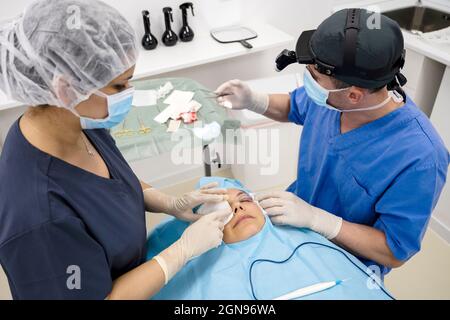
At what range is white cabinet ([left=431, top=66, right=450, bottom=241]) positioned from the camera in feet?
7.04

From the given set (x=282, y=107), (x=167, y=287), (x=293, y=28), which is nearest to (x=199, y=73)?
(x=293, y=28)

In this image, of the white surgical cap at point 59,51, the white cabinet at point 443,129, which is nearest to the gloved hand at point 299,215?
the white surgical cap at point 59,51

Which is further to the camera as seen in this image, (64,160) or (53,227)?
(64,160)

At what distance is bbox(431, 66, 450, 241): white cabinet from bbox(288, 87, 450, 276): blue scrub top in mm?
1161

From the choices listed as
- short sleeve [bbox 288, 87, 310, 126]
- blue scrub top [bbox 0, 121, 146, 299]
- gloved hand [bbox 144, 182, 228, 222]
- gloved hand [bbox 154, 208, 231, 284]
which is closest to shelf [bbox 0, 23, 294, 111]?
short sleeve [bbox 288, 87, 310, 126]

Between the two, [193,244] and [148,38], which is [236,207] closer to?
[193,244]

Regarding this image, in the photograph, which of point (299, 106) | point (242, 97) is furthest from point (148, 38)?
point (299, 106)

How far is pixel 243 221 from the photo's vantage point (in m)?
1.46

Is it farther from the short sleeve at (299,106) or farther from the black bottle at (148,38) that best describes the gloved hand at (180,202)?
the black bottle at (148,38)

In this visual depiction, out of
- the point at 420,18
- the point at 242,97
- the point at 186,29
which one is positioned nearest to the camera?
the point at 242,97

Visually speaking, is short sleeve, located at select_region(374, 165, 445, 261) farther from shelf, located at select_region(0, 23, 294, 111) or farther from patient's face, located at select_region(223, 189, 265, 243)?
shelf, located at select_region(0, 23, 294, 111)

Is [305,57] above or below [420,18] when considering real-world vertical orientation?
above

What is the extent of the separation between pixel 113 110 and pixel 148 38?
1.41m

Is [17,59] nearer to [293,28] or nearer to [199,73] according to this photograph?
[199,73]
